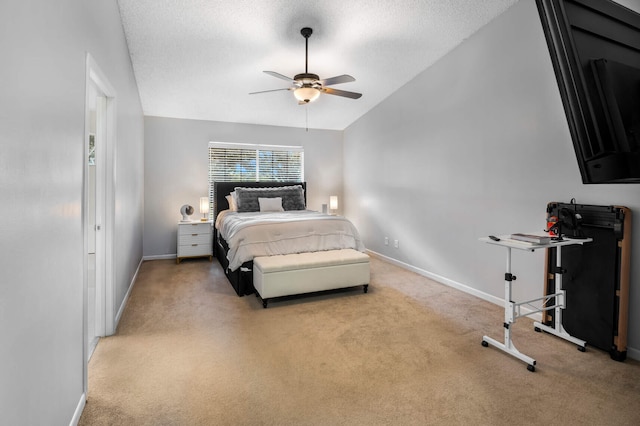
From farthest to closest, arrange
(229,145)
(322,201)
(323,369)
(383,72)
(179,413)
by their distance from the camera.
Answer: (322,201), (229,145), (383,72), (323,369), (179,413)

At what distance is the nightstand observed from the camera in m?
5.03

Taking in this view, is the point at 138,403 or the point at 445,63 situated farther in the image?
the point at 445,63

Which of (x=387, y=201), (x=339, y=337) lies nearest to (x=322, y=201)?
(x=387, y=201)

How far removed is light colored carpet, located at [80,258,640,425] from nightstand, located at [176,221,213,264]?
5.90 feet

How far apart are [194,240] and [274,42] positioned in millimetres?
3152

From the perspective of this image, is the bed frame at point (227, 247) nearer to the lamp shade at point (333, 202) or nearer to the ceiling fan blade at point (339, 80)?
the lamp shade at point (333, 202)

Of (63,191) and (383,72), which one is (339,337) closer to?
(63,191)

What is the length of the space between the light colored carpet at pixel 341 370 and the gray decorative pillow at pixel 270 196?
2.20 m

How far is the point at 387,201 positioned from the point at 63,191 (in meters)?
4.20

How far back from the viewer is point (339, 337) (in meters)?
2.58

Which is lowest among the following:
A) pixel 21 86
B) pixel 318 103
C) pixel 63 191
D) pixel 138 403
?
pixel 138 403

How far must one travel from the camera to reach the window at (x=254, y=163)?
18.8 ft

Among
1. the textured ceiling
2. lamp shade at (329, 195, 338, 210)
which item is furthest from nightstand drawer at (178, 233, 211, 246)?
lamp shade at (329, 195, 338, 210)

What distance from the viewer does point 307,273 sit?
3.33m
